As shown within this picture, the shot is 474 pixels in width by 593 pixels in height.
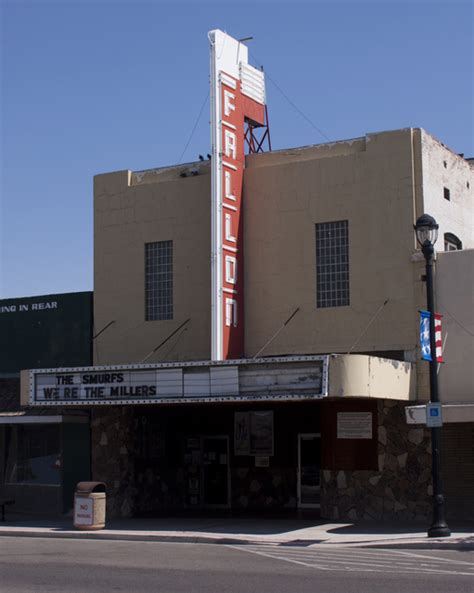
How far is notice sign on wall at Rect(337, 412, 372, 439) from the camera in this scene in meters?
23.7

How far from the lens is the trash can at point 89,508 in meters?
23.3

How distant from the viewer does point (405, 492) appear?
2302cm

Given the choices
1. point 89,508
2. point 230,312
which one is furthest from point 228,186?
point 89,508

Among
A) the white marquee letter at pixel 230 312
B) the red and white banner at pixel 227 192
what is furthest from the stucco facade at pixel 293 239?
the white marquee letter at pixel 230 312

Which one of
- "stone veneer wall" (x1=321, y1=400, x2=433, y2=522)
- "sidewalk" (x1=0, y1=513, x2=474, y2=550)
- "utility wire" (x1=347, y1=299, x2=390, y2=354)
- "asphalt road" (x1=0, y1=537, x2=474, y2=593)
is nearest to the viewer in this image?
"asphalt road" (x1=0, y1=537, x2=474, y2=593)

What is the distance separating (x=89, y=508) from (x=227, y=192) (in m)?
8.14

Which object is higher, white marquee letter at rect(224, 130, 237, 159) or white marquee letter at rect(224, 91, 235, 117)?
white marquee letter at rect(224, 91, 235, 117)

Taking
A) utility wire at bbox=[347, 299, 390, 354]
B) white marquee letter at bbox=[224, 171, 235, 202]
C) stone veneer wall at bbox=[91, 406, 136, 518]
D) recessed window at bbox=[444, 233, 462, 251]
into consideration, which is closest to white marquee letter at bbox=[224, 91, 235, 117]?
white marquee letter at bbox=[224, 171, 235, 202]

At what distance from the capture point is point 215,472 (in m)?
29.1

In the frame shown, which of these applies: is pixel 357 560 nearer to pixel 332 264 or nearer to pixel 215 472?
pixel 332 264

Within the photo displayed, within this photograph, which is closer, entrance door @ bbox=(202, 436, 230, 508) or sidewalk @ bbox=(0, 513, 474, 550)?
sidewalk @ bbox=(0, 513, 474, 550)

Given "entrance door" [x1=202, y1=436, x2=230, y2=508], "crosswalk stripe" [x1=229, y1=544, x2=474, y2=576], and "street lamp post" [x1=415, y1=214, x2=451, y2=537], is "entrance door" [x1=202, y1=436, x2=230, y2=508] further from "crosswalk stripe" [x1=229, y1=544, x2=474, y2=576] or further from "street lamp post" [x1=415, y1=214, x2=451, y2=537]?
"street lamp post" [x1=415, y1=214, x2=451, y2=537]

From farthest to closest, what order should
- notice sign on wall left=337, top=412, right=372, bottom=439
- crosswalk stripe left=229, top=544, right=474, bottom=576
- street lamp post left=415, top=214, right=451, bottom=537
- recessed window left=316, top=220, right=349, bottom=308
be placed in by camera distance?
recessed window left=316, top=220, right=349, bottom=308
notice sign on wall left=337, top=412, right=372, bottom=439
street lamp post left=415, top=214, right=451, bottom=537
crosswalk stripe left=229, top=544, right=474, bottom=576

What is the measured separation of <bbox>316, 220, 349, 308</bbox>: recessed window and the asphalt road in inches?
265
